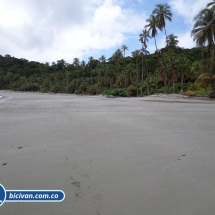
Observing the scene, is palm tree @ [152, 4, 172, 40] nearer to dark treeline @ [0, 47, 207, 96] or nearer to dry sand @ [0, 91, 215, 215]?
dark treeline @ [0, 47, 207, 96]

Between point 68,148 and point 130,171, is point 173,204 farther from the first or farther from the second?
point 68,148

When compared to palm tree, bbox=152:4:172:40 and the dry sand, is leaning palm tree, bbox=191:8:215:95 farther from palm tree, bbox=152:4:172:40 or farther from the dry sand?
the dry sand

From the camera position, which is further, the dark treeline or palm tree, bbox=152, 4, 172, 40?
the dark treeline

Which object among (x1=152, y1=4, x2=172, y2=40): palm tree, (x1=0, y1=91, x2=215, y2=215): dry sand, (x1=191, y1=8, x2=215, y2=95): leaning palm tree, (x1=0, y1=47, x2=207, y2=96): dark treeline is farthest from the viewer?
(x1=0, y1=47, x2=207, y2=96): dark treeline

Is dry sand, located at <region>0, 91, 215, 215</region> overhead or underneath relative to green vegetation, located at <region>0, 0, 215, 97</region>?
underneath

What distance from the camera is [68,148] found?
4.20 metres

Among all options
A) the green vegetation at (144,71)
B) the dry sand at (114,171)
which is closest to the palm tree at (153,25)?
the green vegetation at (144,71)

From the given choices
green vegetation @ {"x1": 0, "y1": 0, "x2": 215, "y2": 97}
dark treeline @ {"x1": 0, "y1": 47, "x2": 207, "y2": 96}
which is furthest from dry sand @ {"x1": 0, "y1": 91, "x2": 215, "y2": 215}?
dark treeline @ {"x1": 0, "y1": 47, "x2": 207, "y2": 96}

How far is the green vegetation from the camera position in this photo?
1064 inches

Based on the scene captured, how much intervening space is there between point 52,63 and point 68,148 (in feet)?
379

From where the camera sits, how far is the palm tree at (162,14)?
108ft

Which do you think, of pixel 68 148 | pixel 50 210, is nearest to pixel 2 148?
pixel 68 148

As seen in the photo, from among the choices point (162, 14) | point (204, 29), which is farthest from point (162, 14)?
point (204, 29)

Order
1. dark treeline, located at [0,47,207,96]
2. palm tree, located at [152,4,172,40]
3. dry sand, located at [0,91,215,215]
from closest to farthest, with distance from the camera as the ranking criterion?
dry sand, located at [0,91,215,215] < palm tree, located at [152,4,172,40] < dark treeline, located at [0,47,207,96]
